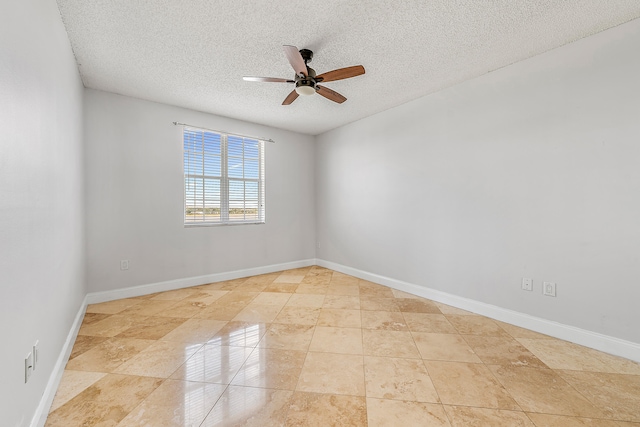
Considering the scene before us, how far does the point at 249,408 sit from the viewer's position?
1470 millimetres

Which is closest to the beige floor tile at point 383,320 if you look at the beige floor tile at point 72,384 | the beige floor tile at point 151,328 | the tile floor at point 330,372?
the tile floor at point 330,372

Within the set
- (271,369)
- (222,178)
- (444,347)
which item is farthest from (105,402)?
(222,178)

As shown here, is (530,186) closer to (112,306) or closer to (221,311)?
(221,311)

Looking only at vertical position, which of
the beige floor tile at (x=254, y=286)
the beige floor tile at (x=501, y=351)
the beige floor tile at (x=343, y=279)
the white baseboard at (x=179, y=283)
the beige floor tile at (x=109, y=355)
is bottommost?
the beige floor tile at (x=254, y=286)

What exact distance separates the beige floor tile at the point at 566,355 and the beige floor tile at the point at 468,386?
60 centimetres

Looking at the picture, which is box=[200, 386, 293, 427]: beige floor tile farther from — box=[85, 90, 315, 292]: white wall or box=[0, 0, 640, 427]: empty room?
box=[85, 90, 315, 292]: white wall

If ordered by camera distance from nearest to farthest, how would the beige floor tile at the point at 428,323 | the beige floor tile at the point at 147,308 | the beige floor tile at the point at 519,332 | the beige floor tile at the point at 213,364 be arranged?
the beige floor tile at the point at 213,364, the beige floor tile at the point at 519,332, the beige floor tile at the point at 428,323, the beige floor tile at the point at 147,308

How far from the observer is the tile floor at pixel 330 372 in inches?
56.0

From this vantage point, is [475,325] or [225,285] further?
[225,285]

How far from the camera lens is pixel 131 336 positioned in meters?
2.29

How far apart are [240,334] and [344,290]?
1.69m

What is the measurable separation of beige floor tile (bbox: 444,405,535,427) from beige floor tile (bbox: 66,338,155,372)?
7.53 feet

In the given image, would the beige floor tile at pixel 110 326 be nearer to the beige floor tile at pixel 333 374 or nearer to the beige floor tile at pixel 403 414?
the beige floor tile at pixel 333 374

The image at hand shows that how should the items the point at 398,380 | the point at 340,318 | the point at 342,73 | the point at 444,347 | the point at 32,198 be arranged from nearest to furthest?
the point at 32,198 < the point at 398,380 < the point at 444,347 < the point at 342,73 < the point at 340,318
